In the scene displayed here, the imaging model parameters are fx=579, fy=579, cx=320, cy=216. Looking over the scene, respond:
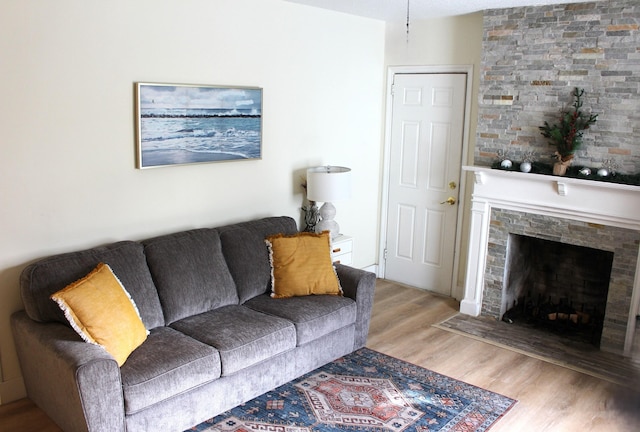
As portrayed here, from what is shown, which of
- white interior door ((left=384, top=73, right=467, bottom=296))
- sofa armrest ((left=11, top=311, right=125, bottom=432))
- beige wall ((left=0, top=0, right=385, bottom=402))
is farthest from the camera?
white interior door ((left=384, top=73, right=467, bottom=296))

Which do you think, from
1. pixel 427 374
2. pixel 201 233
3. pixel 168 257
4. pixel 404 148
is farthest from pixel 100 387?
pixel 404 148

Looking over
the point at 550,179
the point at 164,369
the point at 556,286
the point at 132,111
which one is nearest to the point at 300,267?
the point at 164,369

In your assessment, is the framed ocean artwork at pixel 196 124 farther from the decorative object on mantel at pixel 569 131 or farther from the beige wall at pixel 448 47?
the decorative object on mantel at pixel 569 131

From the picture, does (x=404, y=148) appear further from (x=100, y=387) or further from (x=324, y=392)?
(x=100, y=387)

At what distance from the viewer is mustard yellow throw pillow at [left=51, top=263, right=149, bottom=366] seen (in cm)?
287

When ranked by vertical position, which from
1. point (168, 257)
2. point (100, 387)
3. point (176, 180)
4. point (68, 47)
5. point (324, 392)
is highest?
point (68, 47)

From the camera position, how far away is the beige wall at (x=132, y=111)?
3178mm

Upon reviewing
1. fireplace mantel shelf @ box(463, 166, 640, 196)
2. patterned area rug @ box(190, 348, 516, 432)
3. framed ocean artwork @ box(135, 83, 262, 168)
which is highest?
framed ocean artwork @ box(135, 83, 262, 168)

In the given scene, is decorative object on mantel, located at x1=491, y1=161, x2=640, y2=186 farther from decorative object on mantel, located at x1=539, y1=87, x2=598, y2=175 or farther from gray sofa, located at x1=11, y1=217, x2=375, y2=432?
gray sofa, located at x1=11, y1=217, x2=375, y2=432

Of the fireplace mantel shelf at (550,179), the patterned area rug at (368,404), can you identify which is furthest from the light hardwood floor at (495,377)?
the fireplace mantel shelf at (550,179)

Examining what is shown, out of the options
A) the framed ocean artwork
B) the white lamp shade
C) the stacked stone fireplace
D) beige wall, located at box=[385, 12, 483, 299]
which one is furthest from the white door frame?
the framed ocean artwork

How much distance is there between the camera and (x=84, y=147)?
3434 millimetres

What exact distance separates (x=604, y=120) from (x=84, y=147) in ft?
11.6

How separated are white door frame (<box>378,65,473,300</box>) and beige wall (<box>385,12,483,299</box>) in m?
0.03
